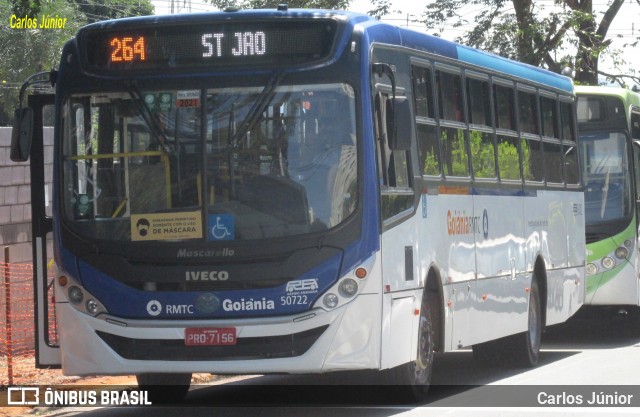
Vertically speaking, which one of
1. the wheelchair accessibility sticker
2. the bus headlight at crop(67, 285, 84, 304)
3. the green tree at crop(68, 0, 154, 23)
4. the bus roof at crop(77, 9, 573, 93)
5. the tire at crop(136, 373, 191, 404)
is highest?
the green tree at crop(68, 0, 154, 23)

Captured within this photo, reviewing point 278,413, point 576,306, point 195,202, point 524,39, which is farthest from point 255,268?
point 524,39

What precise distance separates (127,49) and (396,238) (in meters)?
2.61

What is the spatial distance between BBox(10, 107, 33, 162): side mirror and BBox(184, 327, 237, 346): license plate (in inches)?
79.9

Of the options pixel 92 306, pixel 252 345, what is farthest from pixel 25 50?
pixel 252 345

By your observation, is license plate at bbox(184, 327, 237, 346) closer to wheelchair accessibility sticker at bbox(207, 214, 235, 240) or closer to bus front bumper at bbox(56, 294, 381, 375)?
bus front bumper at bbox(56, 294, 381, 375)

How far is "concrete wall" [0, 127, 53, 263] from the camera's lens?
54.7 feet

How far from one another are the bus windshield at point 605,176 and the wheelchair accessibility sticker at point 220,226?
974 centimetres

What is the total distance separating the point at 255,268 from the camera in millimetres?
10820

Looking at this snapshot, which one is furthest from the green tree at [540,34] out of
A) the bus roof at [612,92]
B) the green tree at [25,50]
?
the green tree at [25,50]

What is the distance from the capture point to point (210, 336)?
10.9 meters

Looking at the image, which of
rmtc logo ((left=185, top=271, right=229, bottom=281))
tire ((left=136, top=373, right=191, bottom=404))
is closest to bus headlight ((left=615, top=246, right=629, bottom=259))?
tire ((left=136, top=373, right=191, bottom=404))

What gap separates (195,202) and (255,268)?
2.30 ft

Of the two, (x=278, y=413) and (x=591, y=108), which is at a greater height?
(x=591, y=108)

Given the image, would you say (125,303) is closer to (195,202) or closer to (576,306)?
(195,202)
